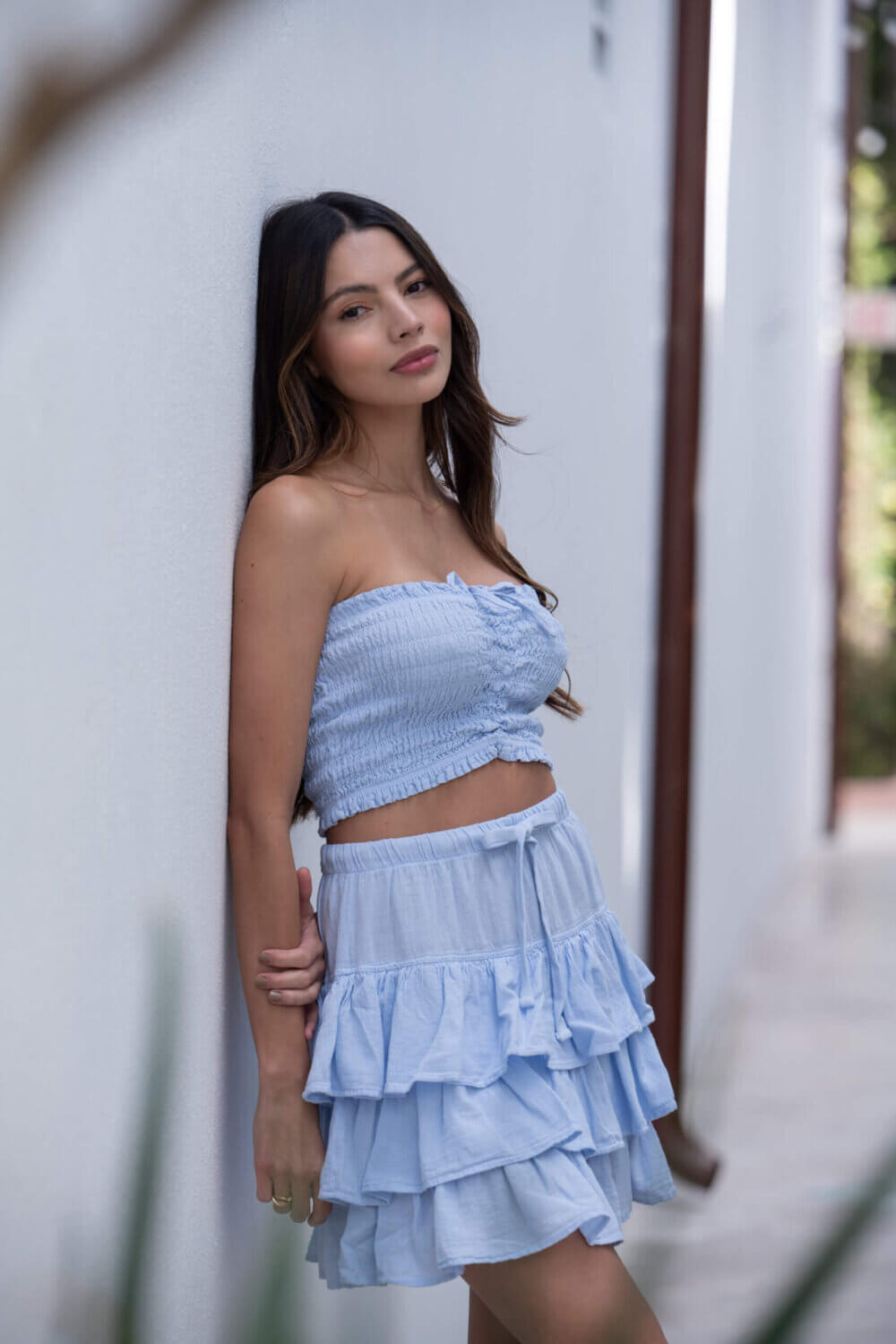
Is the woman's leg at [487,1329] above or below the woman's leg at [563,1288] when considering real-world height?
below

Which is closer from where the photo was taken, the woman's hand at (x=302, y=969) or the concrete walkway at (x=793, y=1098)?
the woman's hand at (x=302, y=969)

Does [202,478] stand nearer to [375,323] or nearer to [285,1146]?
[375,323]

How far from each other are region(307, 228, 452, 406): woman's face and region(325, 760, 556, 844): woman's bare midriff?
409 millimetres

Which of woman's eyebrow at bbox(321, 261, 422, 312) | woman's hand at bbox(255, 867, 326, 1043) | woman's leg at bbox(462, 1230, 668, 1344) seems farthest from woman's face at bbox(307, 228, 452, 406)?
woman's leg at bbox(462, 1230, 668, 1344)

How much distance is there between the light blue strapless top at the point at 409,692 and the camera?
1.52 meters

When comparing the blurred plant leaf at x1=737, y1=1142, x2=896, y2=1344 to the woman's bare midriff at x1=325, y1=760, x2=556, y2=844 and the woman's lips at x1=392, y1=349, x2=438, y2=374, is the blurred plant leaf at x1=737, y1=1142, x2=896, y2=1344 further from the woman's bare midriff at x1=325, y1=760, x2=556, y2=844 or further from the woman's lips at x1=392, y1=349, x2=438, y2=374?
the woman's lips at x1=392, y1=349, x2=438, y2=374

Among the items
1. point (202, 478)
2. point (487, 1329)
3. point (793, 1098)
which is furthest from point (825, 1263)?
point (793, 1098)

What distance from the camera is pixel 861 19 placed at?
7.75 metres

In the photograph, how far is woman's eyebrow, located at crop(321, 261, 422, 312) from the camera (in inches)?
60.7

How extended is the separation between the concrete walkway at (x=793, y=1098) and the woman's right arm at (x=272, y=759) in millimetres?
397

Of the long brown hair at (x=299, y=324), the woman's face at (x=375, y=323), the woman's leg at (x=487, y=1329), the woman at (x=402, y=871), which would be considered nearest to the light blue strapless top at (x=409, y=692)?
the woman at (x=402, y=871)

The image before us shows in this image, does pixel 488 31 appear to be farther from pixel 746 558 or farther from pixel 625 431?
pixel 746 558

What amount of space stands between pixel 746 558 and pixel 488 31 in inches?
130

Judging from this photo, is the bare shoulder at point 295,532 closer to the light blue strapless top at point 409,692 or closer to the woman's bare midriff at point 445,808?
the light blue strapless top at point 409,692
